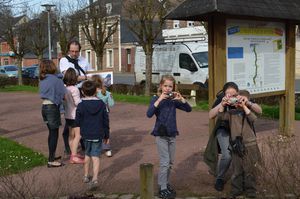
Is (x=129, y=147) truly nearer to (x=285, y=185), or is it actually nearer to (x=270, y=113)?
(x=285, y=185)

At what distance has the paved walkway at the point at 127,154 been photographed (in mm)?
6143

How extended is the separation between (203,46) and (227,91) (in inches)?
610

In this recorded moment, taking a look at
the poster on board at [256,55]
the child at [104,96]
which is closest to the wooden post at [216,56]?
the poster on board at [256,55]

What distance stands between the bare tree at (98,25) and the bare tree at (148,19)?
19.6 feet

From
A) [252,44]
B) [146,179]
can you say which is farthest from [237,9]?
[146,179]

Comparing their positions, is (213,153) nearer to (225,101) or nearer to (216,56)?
(225,101)

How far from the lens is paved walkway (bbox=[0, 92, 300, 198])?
6.14m

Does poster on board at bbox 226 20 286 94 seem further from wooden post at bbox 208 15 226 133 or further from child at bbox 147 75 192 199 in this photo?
child at bbox 147 75 192 199

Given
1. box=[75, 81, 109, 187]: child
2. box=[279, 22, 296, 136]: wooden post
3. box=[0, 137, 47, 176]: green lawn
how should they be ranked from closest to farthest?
box=[75, 81, 109, 187]: child, box=[0, 137, 47, 176]: green lawn, box=[279, 22, 296, 136]: wooden post

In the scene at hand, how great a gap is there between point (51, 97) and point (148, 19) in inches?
498

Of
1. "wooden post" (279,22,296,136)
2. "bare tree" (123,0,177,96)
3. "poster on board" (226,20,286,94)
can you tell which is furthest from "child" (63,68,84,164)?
"bare tree" (123,0,177,96)

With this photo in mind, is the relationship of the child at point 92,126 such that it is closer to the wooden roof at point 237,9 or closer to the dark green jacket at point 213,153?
the dark green jacket at point 213,153

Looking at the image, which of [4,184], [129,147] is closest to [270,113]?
[129,147]

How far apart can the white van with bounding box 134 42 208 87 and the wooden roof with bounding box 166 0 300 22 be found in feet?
34.7
